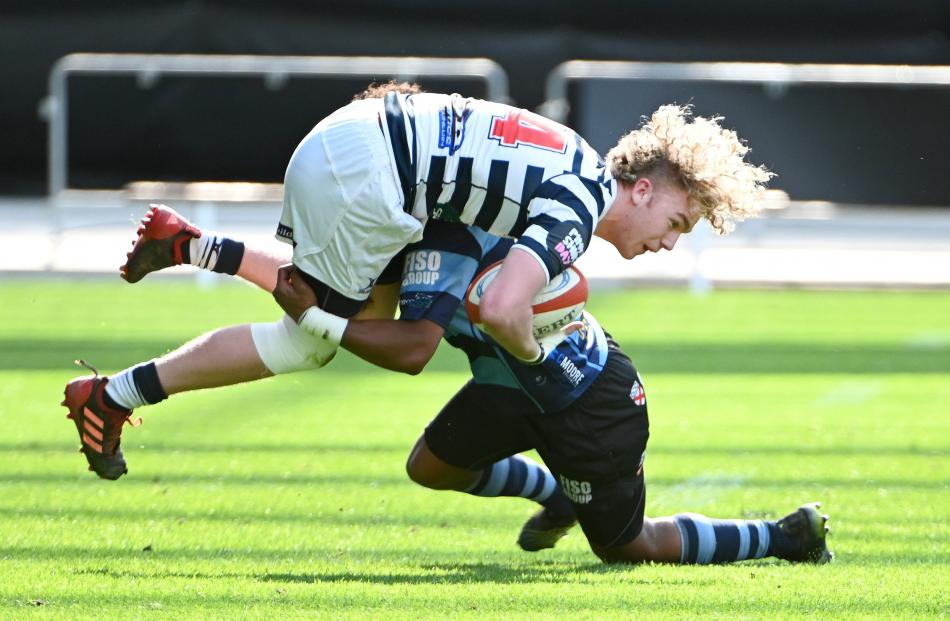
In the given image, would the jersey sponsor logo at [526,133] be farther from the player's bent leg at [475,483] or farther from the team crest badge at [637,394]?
the player's bent leg at [475,483]

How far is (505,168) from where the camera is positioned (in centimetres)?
431

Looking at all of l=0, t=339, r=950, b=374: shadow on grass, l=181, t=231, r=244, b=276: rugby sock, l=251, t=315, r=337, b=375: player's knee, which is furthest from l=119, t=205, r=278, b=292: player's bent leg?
l=0, t=339, r=950, b=374: shadow on grass

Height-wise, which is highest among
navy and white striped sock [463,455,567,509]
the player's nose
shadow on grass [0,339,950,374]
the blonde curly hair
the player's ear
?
the blonde curly hair

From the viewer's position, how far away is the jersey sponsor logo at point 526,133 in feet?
14.2

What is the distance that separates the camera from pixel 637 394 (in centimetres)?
473

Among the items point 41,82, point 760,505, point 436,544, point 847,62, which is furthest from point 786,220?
point 436,544

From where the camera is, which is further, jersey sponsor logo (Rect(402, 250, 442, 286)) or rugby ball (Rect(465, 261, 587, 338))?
jersey sponsor logo (Rect(402, 250, 442, 286))

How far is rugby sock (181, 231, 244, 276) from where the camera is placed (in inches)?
192

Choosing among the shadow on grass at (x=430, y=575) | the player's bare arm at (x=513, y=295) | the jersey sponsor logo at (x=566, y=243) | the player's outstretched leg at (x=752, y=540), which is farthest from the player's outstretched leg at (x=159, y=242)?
the player's outstretched leg at (x=752, y=540)

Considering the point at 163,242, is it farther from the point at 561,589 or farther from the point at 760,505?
the point at 760,505

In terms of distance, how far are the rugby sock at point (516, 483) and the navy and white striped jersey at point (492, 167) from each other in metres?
1.03

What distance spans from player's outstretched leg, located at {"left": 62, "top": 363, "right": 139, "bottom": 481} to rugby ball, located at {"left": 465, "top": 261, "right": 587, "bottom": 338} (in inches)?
46.6

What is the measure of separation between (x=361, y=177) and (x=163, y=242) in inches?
32.9

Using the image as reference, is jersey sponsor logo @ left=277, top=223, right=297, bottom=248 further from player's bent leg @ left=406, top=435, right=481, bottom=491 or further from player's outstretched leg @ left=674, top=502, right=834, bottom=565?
player's outstretched leg @ left=674, top=502, right=834, bottom=565
